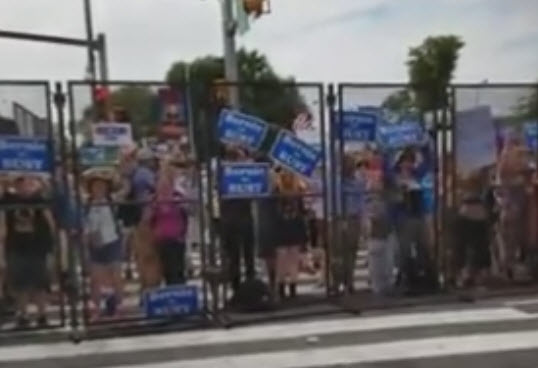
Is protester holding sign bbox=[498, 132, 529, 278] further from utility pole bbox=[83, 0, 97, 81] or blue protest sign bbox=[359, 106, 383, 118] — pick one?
utility pole bbox=[83, 0, 97, 81]

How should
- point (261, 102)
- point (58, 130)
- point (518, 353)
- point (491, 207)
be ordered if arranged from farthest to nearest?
point (491, 207), point (261, 102), point (58, 130), point (518, 353)

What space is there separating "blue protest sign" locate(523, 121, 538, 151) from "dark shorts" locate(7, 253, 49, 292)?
17.4 feet

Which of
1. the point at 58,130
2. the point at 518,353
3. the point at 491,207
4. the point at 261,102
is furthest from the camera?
the point at 491,207

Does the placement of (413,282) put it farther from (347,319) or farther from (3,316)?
(3,316)

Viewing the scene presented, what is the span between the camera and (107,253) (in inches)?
410

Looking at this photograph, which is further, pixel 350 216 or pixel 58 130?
pixel 350 216

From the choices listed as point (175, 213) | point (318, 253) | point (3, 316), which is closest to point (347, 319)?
point (318, 253)

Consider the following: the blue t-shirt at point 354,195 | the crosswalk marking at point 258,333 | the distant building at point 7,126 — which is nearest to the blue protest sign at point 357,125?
the blue t-shirt at point 354,195

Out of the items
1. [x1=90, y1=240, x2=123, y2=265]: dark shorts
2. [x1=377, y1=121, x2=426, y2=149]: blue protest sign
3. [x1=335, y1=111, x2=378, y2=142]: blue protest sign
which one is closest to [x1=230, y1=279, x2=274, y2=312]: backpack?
[x1=90, y1=240, x2=123, y2=265]: dark shorts

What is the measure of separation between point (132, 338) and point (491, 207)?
432 cm

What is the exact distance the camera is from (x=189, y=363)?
29.1ft

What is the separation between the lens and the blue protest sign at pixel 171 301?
1058cm

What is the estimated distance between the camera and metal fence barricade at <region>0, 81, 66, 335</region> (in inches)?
393

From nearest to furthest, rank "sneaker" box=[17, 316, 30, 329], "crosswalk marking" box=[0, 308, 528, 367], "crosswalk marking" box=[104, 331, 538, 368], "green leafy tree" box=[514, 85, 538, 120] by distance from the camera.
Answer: "crosswalk marking" box=[104, 331, 538, 368], "crosswalk marking" box=[0, 308, 528, 367], "sneaker" box=[17, 316, 30, 329], "green leafy tree" box=[514, 85, 538, 120]
